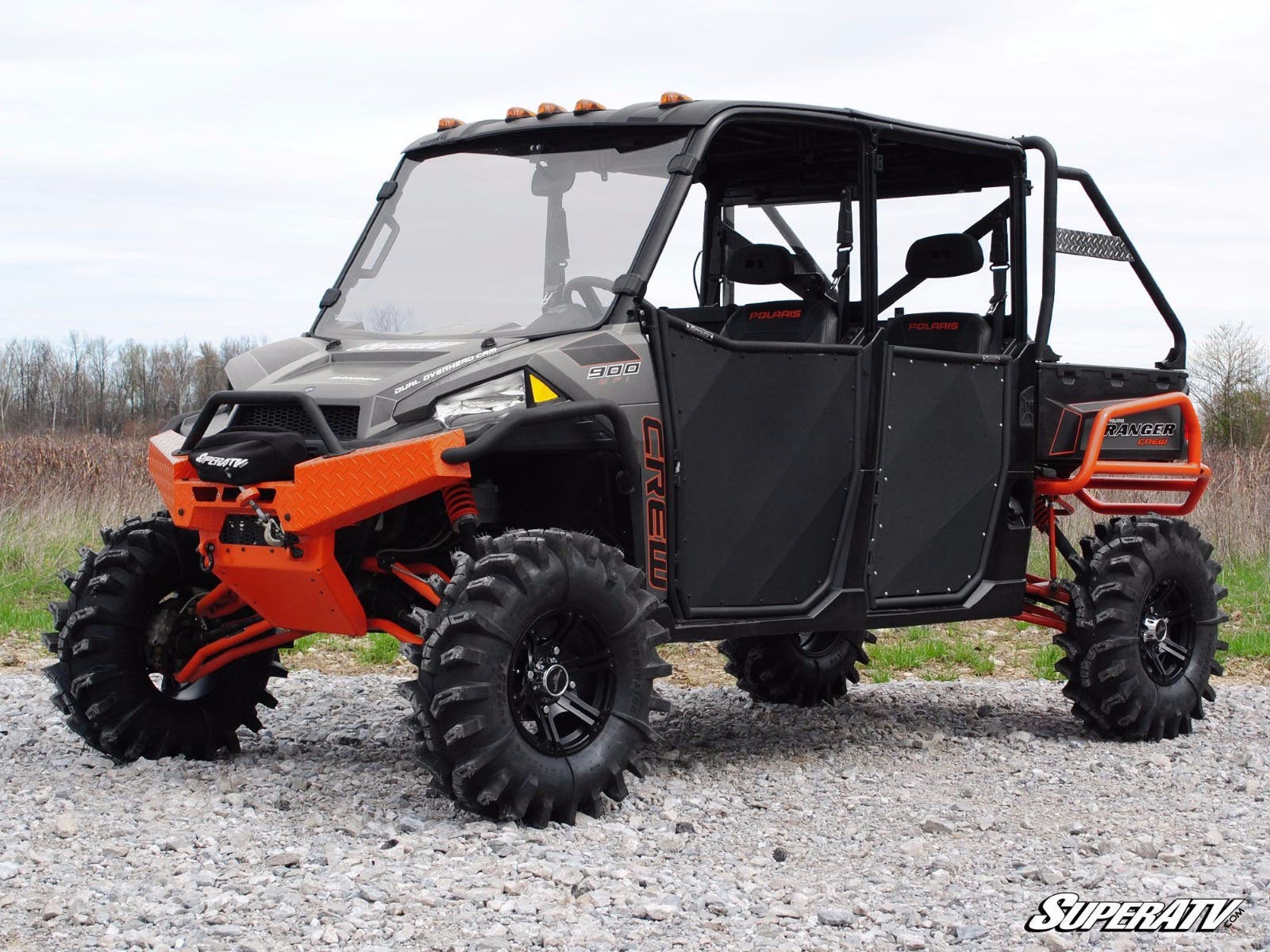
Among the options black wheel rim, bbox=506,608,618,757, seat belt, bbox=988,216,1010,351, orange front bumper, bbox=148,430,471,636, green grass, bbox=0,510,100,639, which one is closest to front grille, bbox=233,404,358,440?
orange front bumper, bbox=148,430,471,636

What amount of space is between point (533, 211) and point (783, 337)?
→ 1.35 metres

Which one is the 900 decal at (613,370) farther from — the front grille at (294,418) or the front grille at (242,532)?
the front grille at (242,532)

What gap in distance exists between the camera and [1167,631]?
8.13m

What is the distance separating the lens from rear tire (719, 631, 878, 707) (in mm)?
8703

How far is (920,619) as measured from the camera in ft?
23.5

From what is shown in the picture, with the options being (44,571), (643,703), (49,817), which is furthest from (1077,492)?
(44,571)

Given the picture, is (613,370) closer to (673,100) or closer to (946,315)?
(673,100)

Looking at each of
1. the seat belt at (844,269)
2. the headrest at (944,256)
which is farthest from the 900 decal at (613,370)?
the headrest at (944,256)

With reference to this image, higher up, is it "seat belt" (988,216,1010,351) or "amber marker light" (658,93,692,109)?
"amber marker light" (658,93,692,109)

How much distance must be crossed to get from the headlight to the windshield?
0.44m

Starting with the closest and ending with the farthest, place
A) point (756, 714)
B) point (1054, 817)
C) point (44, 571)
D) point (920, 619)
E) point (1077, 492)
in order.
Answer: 1. point (1054, 817)
2. point (920, 619)
3. point (1077, 492)
4. point (756, 714)
5. point (44, 571)

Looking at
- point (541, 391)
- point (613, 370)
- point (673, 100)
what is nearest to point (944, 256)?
point (673, 100)

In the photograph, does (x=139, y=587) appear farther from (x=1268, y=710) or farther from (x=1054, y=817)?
(x=1268, y=710)

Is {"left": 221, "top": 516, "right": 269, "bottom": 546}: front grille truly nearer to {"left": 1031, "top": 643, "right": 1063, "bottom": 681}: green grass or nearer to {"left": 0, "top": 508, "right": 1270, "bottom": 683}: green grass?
{"left": 0, "top": 508, "right": 1270, "bottom": 683}: green grass
